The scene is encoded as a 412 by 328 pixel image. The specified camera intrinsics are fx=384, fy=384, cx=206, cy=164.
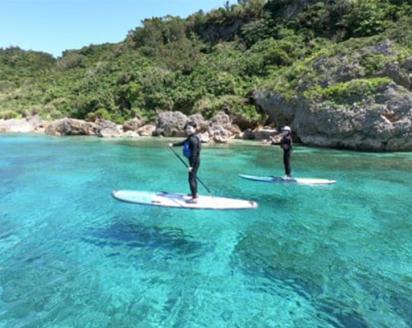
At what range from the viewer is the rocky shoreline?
41.7 metres

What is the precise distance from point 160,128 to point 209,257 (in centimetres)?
3786

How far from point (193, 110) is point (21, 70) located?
204ft


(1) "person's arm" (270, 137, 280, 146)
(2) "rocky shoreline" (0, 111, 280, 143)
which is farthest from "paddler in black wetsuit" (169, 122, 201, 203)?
(2) "rocky shoreline" (0, 111, 280, 143)

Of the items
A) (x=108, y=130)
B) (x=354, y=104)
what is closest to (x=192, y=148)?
(x=354, y=104)

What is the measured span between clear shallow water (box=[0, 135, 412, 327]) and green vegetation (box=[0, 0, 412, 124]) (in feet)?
69.9

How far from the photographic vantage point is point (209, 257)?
32.2 feet

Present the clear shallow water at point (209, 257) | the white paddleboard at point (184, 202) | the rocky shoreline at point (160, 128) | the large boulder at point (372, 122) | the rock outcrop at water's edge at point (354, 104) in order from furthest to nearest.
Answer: the rocky shoreline at point (160, 128) < the rock outcrop at water's edge at point (354, 104) < the large boulder at point (372, 122) < the white paddleboard at point (184, 202) < the clear shallow water at point (209, 257)

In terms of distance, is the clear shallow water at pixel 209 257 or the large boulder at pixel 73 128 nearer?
the clear shallow water at pixel 209 257

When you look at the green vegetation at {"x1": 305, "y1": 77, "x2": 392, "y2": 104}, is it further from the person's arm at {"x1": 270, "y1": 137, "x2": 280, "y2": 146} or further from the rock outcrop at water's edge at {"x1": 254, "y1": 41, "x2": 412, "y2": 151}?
the person's arm at {"x1": 270, "y1": 137, "x2": 280, "y2": 146}

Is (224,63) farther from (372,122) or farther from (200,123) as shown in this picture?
(372,122)

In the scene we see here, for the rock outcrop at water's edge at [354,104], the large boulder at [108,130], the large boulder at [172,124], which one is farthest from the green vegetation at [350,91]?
the large boulder at [108,130]

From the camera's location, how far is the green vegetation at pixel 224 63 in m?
37.0

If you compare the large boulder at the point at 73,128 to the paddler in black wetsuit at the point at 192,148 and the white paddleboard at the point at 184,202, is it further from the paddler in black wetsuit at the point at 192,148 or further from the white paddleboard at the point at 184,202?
the paddler in black wetsuit at the point at 192,148

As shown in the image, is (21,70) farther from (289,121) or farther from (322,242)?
(322,242)
